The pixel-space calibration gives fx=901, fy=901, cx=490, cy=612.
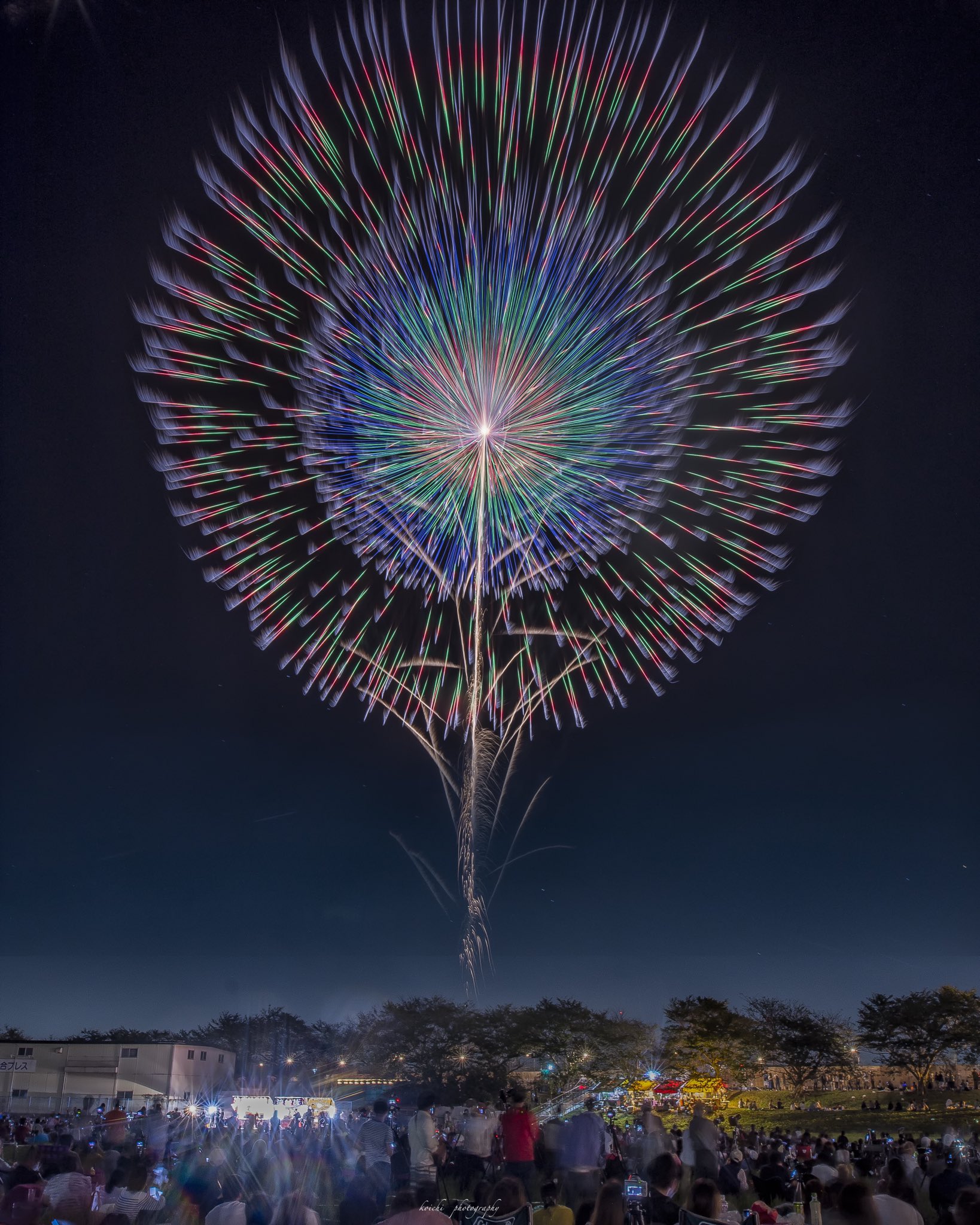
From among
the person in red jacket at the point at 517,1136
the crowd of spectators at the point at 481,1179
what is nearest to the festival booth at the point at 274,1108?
the crowd of spectators at the point at 481,1179

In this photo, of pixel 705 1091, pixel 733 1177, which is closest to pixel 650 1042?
pixel 705 1091

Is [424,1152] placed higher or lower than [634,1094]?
higher

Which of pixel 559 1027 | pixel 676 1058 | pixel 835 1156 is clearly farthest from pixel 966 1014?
pixel 835 1156

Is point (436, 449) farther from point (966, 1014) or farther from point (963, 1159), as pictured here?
point (966, 1014)

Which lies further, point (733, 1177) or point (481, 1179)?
point (733, 1177)

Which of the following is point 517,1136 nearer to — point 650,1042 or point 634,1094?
point 634,1094
